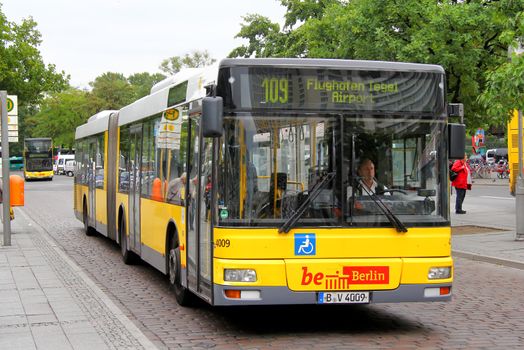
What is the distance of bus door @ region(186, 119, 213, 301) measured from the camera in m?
8.39

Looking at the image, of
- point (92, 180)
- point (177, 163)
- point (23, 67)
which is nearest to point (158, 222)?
point (177, 163)

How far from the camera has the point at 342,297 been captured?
26.1 feet

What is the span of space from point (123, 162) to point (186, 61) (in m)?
108

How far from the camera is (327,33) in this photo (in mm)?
22703

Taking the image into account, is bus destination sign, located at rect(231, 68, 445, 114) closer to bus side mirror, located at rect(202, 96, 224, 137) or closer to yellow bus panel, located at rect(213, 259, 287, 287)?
bus side mirror, located at rect(202, 96, 224, 137)

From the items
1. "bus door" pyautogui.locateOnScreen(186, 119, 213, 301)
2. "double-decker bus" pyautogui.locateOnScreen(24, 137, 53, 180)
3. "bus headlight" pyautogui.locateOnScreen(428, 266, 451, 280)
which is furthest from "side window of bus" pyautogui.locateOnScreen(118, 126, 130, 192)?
"double-decker bus" pyautogui.locateOnScreen(24, 137, 53, 180)

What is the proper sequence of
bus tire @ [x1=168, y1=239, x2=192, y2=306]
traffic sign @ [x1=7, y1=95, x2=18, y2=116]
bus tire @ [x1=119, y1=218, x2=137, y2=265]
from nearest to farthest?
bus tire @ [x1=168, y1=239, x2=192, y2=306]
bus tire @ [x1=119, y1=218, x2=137, y2=265]
traffic sign @ [x1=7, y1=95, x2=18, y2=116]

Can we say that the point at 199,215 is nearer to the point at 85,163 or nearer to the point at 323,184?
the point at 323,184

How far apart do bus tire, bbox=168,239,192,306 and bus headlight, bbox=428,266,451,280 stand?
2.83 meters

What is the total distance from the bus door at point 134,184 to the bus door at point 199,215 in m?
3.82

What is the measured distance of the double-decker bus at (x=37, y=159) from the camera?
76000 millimetres

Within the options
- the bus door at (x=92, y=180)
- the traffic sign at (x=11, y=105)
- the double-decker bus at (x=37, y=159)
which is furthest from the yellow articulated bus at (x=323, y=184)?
the double-decker bus at (x=37, y=159)

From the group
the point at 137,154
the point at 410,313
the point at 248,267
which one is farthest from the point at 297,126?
the point at 137,154

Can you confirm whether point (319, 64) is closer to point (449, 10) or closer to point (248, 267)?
point (248, 267)
